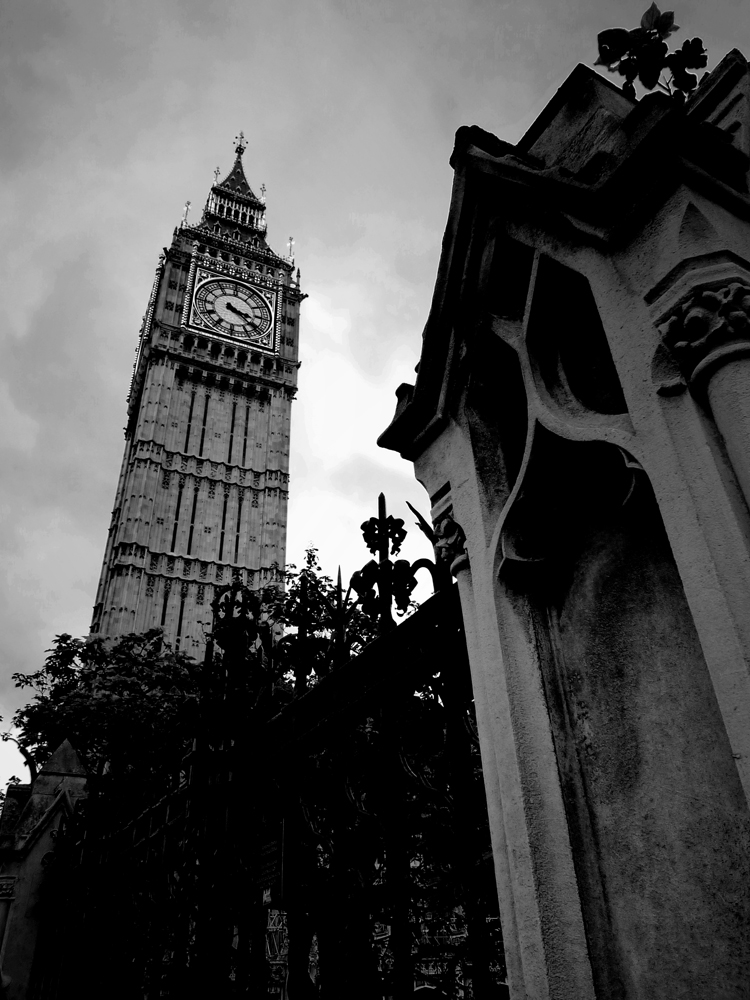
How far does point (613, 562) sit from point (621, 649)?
227mm

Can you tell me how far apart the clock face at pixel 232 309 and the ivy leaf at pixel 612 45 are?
54080mm

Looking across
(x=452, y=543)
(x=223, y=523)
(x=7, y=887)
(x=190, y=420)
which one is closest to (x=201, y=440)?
(x=190, y=420)

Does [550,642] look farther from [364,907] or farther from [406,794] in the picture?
[364,907]

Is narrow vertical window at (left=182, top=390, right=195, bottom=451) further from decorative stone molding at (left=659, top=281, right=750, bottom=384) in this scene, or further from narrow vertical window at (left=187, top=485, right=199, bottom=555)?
decorative stone molding at (left=659, top=281, right=750, bottom=384)

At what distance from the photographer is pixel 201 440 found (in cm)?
5022

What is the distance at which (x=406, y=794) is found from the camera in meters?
2.34

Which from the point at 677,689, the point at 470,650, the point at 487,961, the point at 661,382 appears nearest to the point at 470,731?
the point at 470,650

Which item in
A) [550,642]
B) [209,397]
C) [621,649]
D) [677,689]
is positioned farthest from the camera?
[209,397]

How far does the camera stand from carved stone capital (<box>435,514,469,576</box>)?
85.3 inches

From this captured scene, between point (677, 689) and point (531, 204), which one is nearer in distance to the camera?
point (677, 689)

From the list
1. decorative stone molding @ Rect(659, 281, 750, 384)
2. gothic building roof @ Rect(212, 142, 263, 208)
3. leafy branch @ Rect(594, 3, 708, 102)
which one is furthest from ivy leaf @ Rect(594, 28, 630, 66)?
gothic building roof @ Rect(212, 142, 263, 208)

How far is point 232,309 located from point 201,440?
11.7 metres

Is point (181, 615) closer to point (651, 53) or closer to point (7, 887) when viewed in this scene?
point (7, 887)

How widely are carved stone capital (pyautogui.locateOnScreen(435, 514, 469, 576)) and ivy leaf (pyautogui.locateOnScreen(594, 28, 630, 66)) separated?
1415mm
